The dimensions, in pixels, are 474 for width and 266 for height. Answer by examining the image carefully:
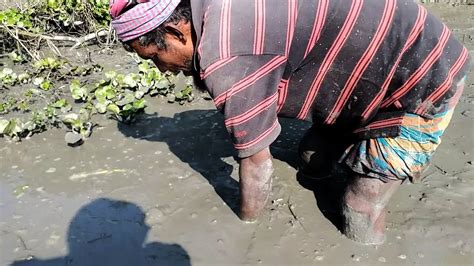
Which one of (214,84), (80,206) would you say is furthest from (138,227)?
(214,84)

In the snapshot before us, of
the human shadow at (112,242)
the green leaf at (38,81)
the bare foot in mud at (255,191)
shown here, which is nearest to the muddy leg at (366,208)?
the bare foot in mud at (255,191)

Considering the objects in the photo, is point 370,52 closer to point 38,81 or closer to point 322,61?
point 322,61

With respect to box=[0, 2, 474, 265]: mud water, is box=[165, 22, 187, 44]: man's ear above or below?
above

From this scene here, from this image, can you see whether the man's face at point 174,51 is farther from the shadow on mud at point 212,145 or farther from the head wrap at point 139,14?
the shadow on mud at point 212,145

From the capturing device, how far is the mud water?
98.3 inches

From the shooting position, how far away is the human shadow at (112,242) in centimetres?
248

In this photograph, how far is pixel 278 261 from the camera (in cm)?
245

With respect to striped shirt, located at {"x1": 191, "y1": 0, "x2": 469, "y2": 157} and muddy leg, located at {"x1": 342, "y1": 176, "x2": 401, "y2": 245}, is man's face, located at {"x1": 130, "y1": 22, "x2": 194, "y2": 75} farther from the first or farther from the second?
muddy leg, located at {"x1": 342, "y1": 176, "x2": 401, "y2": 245}

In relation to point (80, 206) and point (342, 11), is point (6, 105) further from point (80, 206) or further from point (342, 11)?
point (342, 11)

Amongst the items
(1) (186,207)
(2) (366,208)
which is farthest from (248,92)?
(1) (186,207)

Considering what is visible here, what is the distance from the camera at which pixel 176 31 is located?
2.00 meters

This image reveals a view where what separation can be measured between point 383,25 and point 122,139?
2.07 metres

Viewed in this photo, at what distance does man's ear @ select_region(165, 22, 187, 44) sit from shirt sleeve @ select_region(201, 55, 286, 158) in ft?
0.56

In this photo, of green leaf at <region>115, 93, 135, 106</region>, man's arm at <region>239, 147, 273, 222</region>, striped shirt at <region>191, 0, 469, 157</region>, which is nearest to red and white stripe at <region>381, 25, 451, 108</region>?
striped shirt at <region>191, 0, 469, 157</region>
